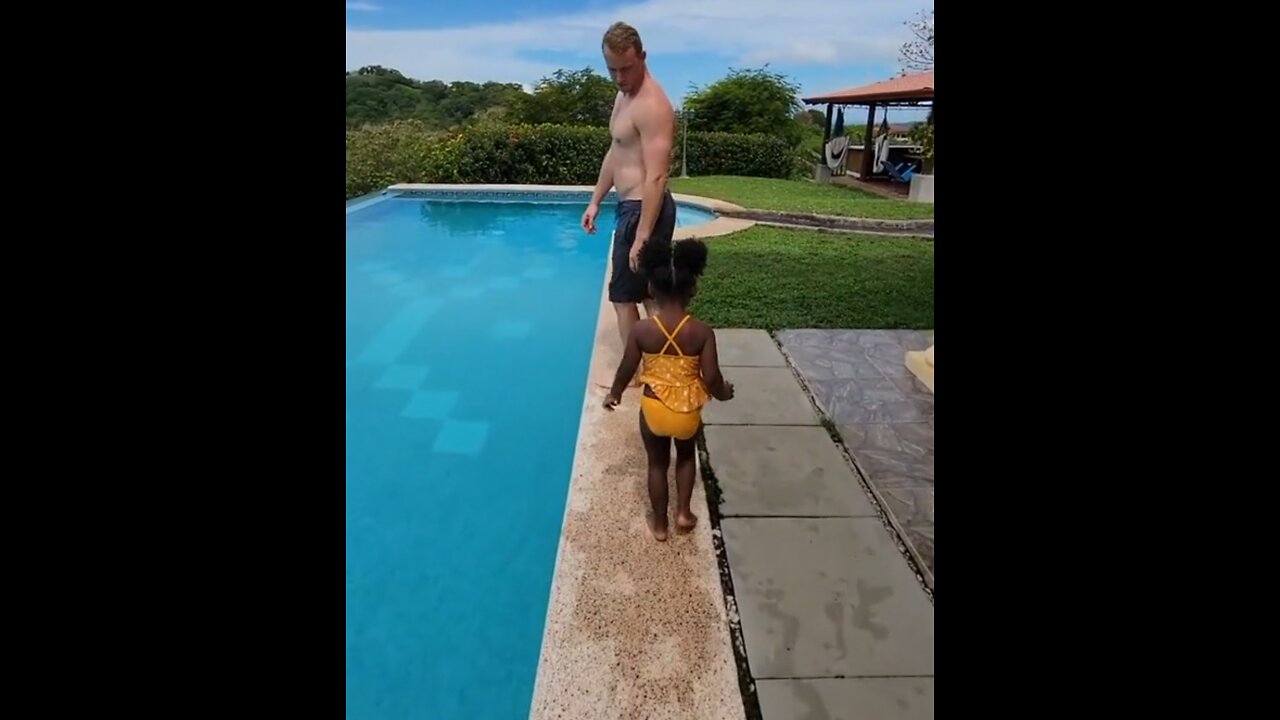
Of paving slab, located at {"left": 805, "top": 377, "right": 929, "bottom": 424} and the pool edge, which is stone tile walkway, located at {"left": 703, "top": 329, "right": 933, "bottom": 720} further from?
paving slab, located at {"left": 805, "top": 377, "right": 929, "bottom": 424}

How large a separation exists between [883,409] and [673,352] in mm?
2047

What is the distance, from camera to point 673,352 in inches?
112

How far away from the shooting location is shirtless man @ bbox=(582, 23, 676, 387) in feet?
12.3

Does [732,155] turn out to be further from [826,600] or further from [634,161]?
[826,600]

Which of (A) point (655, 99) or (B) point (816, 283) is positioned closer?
(A) point (655, 99)

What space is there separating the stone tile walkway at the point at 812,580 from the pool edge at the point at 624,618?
0.38 ft

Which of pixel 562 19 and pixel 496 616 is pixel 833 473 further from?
pixel 562 19

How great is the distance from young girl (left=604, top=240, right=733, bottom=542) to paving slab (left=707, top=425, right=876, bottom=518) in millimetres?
648

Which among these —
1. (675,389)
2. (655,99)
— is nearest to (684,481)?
(675,389)

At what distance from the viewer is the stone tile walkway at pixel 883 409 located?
338 cm

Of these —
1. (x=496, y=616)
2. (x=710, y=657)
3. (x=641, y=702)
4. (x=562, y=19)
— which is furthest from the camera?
(x=562, y=19)
